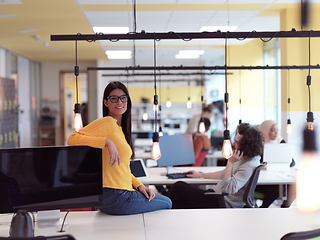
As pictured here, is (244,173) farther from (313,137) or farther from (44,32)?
(44,32)

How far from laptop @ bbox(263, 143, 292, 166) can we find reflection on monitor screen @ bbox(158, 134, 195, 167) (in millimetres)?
993

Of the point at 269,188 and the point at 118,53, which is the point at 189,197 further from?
the point at 118,53

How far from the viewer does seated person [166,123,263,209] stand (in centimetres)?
354

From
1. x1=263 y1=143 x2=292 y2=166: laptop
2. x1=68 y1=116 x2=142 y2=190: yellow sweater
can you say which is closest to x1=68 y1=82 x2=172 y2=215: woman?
x1=68 y1=116 x2=142 y2=190: yellow sweater

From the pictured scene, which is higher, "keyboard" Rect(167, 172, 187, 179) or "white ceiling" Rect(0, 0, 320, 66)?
"white ceiling" Rect(0, 0, 320, 66)

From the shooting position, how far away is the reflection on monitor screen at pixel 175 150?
14.1ft

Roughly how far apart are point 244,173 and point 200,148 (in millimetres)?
1802

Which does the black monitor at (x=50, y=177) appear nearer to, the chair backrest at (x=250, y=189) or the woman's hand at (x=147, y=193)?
the woman's hand at (x=147, y=193)

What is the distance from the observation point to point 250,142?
372cm

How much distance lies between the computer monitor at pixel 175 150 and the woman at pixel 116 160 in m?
1.71

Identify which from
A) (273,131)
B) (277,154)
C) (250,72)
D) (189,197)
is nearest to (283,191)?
(277,154)

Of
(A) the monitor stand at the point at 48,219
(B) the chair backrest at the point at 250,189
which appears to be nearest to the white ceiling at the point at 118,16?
(B) the chair backrest at the point at 250,189

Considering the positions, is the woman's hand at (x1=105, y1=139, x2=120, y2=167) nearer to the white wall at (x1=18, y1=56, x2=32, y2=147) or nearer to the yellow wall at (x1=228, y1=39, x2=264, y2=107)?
the yellow wall at (x1=228, y1=39, x2=264, y2=107)

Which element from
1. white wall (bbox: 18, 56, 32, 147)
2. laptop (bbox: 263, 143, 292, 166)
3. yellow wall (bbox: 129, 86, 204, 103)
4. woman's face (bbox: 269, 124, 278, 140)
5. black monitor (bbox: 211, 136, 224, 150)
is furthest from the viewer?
yellow wall (bbox: 129, 86, 204, 103)
